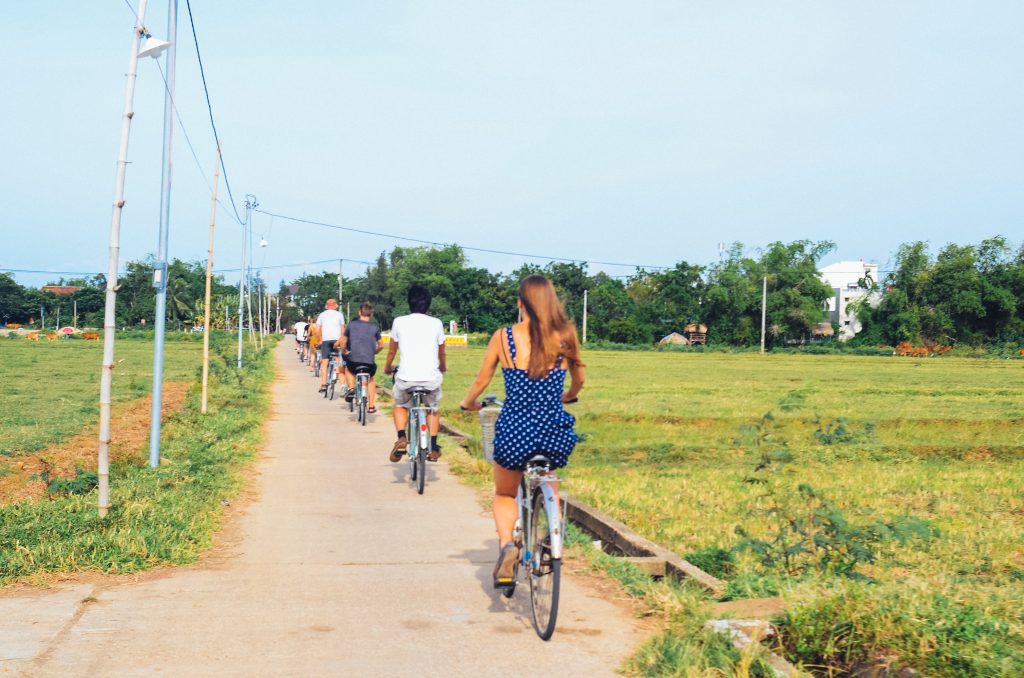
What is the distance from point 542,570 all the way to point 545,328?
1.25 m

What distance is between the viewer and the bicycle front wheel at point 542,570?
486 centimetres

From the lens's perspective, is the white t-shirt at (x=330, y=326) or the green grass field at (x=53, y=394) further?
the white t-shirt at (x=330, y=326)

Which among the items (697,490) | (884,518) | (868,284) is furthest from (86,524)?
(868,284)

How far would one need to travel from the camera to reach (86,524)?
23.2 ft

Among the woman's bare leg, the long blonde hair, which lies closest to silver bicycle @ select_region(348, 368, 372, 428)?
the woman's bare leg

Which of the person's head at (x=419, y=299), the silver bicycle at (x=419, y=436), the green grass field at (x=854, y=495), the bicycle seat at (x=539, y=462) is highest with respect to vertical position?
the person's head at (x=419, y=299)

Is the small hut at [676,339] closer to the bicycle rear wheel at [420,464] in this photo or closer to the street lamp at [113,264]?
the bicycle rear wheel at [420,464]

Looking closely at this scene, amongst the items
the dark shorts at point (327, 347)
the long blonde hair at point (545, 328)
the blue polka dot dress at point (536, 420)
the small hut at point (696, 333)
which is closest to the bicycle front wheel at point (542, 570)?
the blue polka dot dress at point (536, 420)

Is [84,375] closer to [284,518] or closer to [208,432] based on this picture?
[208,432]

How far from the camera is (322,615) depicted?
5332mm

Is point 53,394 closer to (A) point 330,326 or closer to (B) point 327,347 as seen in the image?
(B) point 327,347

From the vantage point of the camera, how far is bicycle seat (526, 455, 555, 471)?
513 cm

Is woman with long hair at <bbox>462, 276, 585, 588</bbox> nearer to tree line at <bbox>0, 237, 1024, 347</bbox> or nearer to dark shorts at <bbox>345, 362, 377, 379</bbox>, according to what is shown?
dark shorts at <bbox>345, 362, 377, 379</bbox>

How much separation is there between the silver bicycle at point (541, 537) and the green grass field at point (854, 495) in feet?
3.75
